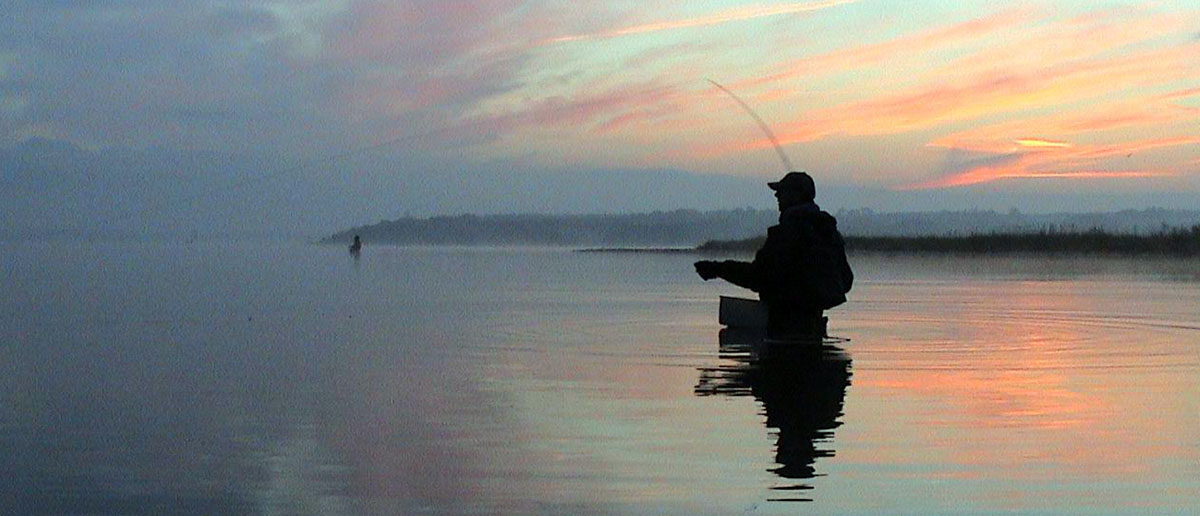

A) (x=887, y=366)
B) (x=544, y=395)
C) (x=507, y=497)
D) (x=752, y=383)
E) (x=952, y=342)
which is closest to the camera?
(x=507, y=497)

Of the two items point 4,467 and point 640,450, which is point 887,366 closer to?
point 640,450

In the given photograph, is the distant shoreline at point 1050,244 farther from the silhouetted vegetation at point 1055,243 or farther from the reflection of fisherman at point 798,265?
the reflection of fisherman at point 798,265

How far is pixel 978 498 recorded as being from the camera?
26.2 ft

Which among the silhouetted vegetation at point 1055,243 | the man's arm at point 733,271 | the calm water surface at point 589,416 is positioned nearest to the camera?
the calm water surface at point 589,416

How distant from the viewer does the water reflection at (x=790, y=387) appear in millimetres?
9430

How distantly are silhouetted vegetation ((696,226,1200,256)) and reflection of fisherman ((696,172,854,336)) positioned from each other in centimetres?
4728

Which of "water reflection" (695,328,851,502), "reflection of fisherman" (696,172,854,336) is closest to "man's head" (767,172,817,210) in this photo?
"reflection of fisherman" (696,172,854,336)

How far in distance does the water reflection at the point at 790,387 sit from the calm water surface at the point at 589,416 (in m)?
0.04

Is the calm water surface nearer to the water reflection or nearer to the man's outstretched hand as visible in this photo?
the water reflection

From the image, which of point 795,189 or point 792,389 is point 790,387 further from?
point 795,189

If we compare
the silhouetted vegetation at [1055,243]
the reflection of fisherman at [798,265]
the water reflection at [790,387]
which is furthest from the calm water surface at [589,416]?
the silhouetted vegetation at [1055,243]

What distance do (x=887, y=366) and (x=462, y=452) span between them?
6.51m

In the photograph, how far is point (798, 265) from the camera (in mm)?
17422

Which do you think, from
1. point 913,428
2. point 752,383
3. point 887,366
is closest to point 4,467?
point 913,428
